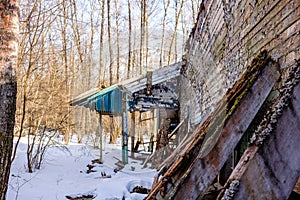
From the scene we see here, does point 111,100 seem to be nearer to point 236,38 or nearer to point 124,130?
point 124,130

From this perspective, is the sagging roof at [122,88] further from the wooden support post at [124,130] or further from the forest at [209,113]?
the wooden support post at [124,130]

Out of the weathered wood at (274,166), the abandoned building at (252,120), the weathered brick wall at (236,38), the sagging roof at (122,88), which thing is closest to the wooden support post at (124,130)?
the sagging roof at (122,88)

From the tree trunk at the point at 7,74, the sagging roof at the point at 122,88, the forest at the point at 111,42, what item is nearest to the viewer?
the tree trunk at the point at 7,74

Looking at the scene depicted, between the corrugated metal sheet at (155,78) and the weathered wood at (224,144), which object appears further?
the corrugated metal sheet at (155,78)

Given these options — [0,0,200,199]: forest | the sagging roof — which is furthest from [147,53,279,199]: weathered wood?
[0,0,200,199]: forest

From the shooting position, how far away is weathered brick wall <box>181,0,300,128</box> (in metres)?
2.08

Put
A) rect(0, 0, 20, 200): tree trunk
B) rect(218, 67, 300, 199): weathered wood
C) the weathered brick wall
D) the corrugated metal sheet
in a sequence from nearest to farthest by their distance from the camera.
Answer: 1. rect(218, 67, 300, 199): weathered wood
2. the weathered brick wall
3. rect(0, 0, 20, 200): tree trunk
4. the corrugated metal sheet

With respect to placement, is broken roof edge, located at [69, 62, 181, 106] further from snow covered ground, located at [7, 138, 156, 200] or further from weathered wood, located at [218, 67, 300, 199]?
weathered wood, located at [218, 67, 300, 199]

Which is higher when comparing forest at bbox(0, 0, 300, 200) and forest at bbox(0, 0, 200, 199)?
forest at bbox(0, 0, 200, 199)

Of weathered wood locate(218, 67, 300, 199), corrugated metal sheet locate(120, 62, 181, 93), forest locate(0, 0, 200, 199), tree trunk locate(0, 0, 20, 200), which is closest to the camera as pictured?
weathered wood locate(218, 67, 300, 199)

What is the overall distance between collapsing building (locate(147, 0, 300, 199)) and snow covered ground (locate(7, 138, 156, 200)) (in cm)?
250

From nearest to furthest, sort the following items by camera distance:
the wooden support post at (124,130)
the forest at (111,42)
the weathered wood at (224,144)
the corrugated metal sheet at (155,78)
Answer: the weathered wood at (224,144)
the wooden support post at (124,130)
the corrugated metal sheet at (155,78)
the forest at (111,42)

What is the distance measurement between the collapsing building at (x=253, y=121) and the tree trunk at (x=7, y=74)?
171 centimetres

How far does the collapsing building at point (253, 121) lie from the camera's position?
1.19 meters
